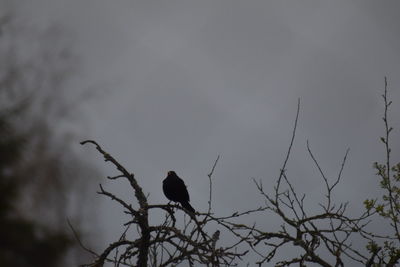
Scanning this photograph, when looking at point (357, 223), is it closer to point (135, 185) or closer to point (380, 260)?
point (380, 260)

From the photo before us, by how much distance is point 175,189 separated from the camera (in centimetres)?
693

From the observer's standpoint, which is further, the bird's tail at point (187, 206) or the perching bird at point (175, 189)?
the perching bird at point (175, 189)

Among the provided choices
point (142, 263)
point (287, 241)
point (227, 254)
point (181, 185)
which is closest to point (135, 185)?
point (142, 263)

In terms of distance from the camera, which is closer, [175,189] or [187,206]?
[187,206]

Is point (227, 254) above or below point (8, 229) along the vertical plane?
above

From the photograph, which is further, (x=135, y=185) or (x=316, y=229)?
(x=135, y=185)

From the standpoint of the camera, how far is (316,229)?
2.54 metres

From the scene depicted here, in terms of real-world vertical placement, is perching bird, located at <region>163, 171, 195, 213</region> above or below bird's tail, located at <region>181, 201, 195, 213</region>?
above

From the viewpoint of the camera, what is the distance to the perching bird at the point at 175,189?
674 cm

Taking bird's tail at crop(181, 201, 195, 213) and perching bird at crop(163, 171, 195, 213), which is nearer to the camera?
bird's tail at crop(181, 201, 195, 213)

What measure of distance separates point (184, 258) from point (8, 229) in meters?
1.76

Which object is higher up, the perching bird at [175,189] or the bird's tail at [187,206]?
the perching bird at [175,189]

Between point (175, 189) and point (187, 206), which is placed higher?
point (175, 189)

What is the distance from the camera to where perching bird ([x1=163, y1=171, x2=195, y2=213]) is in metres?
6.74
